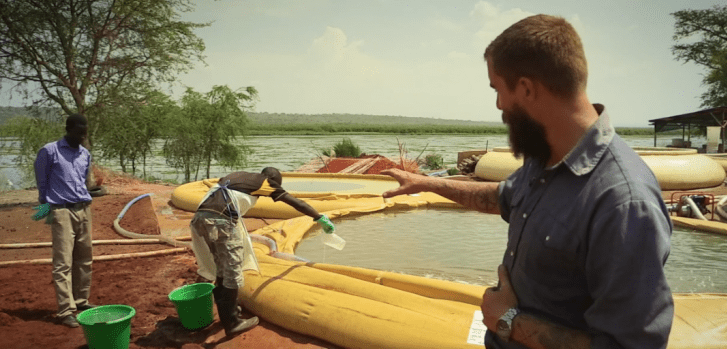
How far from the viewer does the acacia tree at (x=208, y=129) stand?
16953 mm

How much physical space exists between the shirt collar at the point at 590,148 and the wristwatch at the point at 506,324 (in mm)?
456

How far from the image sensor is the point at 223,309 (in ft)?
12.4

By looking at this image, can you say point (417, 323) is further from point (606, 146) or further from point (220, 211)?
Result: point (606, 146)

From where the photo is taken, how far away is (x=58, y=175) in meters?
4.19

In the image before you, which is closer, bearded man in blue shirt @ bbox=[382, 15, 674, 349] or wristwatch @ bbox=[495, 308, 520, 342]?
bearded man in blue shirt @ bbox=[382, 15, 674, 349]

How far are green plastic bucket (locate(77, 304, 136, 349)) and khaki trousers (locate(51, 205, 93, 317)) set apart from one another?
2.60 feet

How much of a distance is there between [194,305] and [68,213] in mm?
1476

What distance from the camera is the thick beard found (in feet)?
4.38

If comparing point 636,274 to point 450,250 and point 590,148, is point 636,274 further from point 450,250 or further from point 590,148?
point 450,250

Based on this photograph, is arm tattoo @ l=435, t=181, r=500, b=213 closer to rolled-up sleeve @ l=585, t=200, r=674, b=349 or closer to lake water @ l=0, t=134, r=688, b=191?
rolled-up sleeve @ l=585, t=200, r=674, b=349

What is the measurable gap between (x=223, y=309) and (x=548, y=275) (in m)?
3.07

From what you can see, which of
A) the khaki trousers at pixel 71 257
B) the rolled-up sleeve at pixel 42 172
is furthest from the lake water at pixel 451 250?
the rolled-up sleeve at pixel 42 172

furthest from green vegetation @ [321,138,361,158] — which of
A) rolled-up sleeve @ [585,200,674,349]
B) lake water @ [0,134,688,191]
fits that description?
rolled-up sleeve @ [585,200,674,349]

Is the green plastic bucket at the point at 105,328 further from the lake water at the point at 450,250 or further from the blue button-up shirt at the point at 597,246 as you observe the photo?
the blue button-up shirt at the point at 597,246
